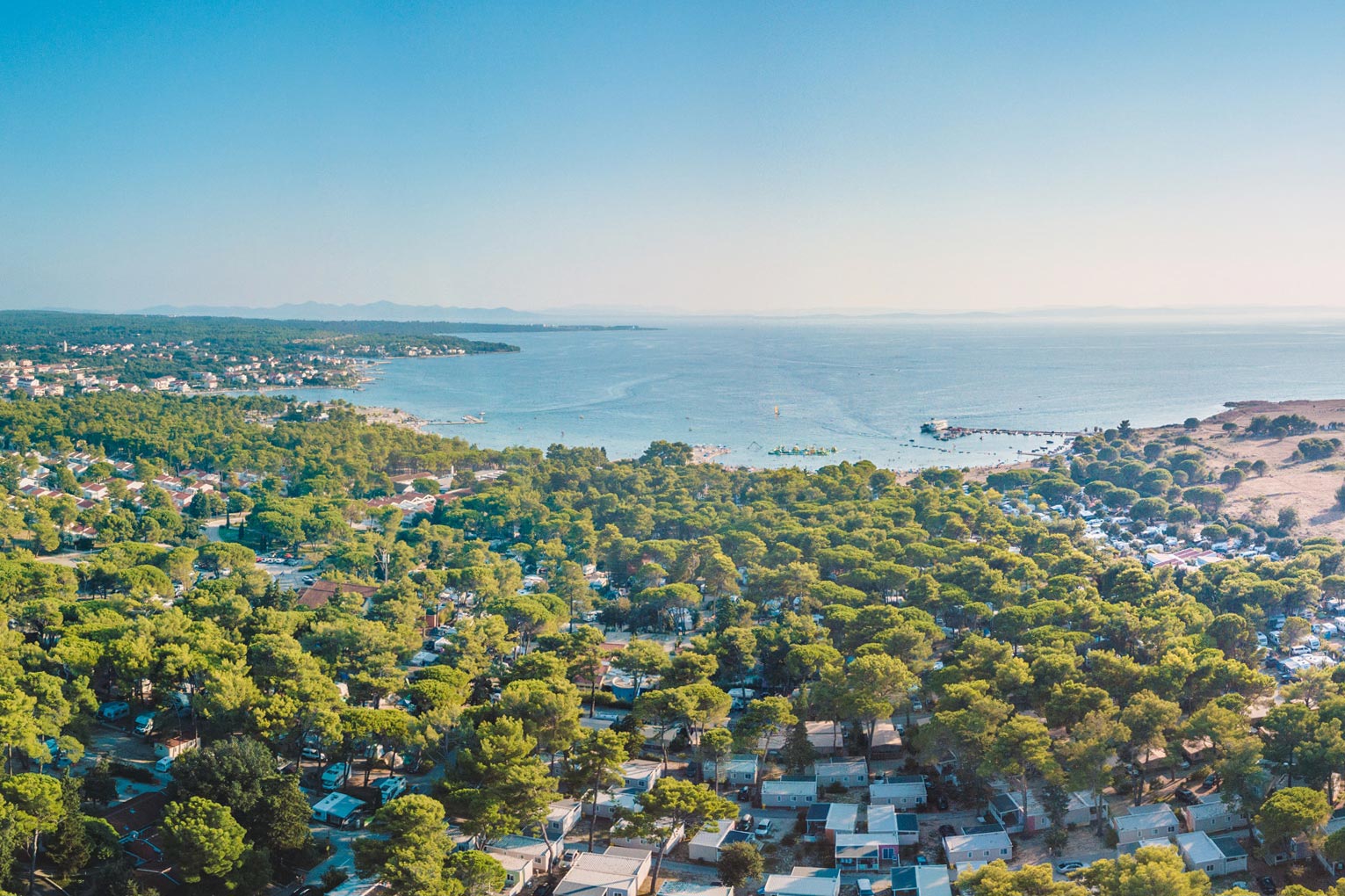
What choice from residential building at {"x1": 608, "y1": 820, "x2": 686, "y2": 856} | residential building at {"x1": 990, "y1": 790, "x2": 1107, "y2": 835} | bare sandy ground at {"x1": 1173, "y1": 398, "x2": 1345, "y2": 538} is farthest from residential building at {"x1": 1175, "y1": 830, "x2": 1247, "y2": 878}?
bare sandy ground at {"x1": 1173, "y1": 398, "x2": 1345, "y2": 538}

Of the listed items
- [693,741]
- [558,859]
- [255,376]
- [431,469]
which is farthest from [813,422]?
[255,376]

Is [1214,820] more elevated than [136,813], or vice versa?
[1214,820]

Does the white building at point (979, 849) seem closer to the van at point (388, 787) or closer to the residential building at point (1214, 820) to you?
the residential building at point (1214, 820)

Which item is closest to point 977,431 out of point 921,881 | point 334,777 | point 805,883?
point 921,881

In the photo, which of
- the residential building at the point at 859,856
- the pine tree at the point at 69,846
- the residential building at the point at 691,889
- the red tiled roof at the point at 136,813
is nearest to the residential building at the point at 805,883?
the residential building at the point at 859,856

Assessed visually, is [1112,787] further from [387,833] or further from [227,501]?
[227,501]

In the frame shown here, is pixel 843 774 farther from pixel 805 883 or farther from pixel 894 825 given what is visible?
pixel 805 883
